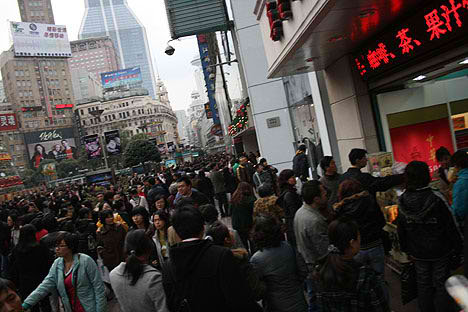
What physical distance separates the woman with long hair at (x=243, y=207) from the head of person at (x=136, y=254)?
3.21 metres

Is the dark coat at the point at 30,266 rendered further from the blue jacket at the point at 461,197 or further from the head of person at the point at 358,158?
the blue jacket at the point at 461,197

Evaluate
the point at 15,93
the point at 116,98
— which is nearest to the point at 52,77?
the point at 15,93

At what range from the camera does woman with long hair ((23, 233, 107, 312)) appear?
13.4ft

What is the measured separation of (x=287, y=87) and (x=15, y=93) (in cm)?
11046

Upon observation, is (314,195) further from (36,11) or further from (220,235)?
(36,11)

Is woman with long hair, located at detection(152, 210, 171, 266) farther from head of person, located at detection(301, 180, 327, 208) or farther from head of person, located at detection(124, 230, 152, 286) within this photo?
head of person, located at detection(301, 180, 327, 208)

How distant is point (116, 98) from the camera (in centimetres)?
13075

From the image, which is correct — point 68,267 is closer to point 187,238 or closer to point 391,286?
point 187,238

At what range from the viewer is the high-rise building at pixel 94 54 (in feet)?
593

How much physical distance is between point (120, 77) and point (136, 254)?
141 meters

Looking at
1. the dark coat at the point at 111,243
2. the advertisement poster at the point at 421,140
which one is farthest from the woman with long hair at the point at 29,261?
the advertisement poster at the point at 421,140

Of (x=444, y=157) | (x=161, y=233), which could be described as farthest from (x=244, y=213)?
(x=444, y=157)

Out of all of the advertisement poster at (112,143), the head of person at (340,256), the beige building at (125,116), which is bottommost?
the head of person at (340,256)

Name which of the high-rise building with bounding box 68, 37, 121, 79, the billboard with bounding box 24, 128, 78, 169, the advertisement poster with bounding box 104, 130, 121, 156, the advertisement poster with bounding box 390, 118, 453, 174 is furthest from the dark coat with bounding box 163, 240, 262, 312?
the high-rise building with bounding box 68, 37, 121, 79
